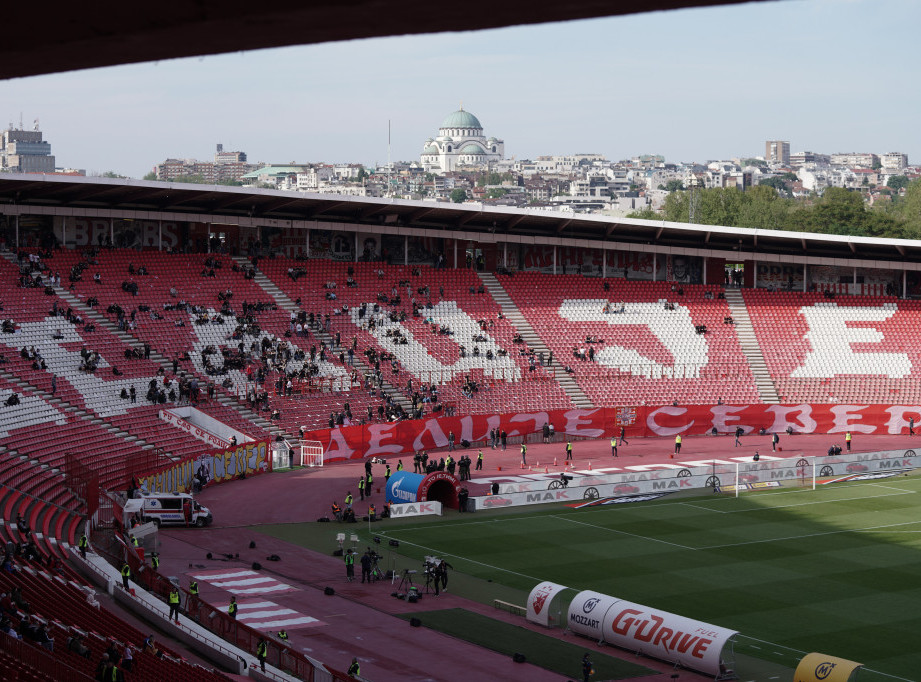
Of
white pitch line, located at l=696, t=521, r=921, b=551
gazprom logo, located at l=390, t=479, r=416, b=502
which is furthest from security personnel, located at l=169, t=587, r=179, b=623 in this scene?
white pitch line, located at l=696, t=521, r=921, b=551

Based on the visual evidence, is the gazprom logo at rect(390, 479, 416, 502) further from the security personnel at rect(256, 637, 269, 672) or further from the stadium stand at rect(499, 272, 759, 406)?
the stadium stand at rect(499, 272, 759, 406)

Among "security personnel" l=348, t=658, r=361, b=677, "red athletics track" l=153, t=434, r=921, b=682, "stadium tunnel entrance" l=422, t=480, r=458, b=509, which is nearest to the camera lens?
"security personnel" l=348, t=658, r=361, b=677

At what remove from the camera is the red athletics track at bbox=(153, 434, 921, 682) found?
3122 cm

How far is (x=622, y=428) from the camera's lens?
69000 millimetres

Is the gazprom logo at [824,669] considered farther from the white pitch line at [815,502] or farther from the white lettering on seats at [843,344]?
the white lettering on seats at [843,344]

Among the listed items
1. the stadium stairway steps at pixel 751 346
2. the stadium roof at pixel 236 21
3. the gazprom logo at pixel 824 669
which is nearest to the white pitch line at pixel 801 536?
the gazprom logo at pixel 824 669

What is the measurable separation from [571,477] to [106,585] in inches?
961

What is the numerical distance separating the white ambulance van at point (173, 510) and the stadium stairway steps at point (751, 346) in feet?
127

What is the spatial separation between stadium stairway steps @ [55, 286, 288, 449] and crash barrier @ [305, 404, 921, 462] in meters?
7.17

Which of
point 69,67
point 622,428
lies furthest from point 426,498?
point 69,67

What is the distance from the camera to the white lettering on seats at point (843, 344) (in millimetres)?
75188

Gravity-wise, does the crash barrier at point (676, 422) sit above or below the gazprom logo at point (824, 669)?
below

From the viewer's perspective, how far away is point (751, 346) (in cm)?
7725

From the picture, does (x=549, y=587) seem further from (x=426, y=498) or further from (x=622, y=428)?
(x=622, y=428)
